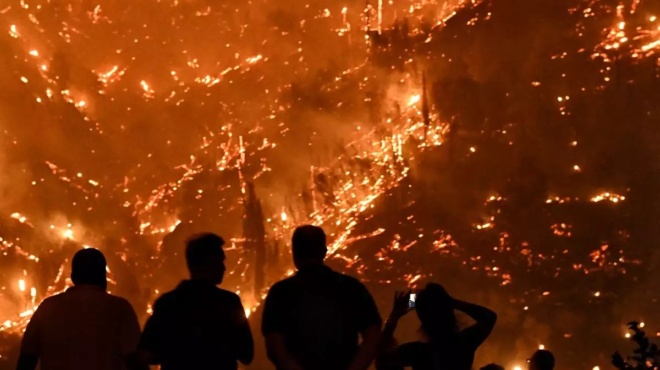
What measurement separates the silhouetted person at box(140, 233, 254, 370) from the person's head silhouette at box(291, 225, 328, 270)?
298mm

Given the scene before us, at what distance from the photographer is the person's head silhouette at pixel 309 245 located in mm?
3465

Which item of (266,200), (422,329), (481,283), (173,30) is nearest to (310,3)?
(173,30)

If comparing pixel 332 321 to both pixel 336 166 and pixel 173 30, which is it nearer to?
pixel 336 166

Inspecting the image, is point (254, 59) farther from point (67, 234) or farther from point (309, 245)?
point (309, 245)

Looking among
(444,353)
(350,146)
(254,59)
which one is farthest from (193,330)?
(254,59)

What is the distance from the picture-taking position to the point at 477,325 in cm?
380

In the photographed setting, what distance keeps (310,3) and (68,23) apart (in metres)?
3.15

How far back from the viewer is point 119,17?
12.3 m

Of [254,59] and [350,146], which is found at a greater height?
[254,59]

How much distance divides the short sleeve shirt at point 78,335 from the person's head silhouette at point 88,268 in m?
0.06

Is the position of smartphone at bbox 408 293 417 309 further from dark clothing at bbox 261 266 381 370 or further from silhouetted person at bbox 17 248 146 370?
silhouetted person at bbox 17 248 146 370

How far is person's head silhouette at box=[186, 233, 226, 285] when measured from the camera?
11.4 ft

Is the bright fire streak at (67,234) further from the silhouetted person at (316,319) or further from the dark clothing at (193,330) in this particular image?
the silhouetted person at (316,319)

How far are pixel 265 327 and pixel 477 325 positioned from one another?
0.91 meters
